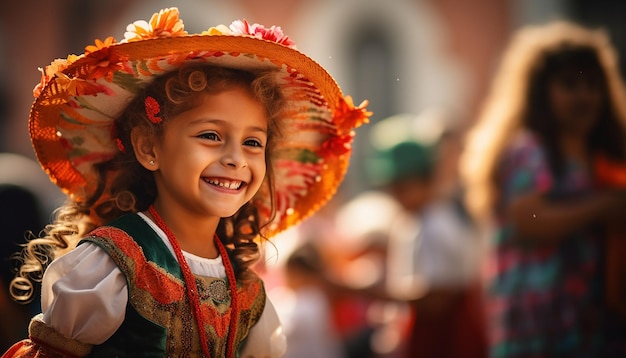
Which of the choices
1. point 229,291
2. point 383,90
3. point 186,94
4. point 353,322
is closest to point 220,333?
point 229,291

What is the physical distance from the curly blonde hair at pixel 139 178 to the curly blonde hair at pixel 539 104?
1623mm

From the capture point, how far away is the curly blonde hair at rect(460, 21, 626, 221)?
3.85m

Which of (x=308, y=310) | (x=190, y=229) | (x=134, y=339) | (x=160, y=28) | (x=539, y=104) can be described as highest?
(x=539, y=104)

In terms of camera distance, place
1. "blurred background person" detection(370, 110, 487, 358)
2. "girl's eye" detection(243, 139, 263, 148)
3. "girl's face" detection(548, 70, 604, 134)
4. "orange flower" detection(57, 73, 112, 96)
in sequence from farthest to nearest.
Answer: "blurred background person" detection(370, 110, 487, 358) → "girl's face" detection(548, 70, 604, 134) → "girl's eye" detection(243, 139, 263, 148) → "orange flower" detection(57, 73, 112, 96)

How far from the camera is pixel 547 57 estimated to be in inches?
156

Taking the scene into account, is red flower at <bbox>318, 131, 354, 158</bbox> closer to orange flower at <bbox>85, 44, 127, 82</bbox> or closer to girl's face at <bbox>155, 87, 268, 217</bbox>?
girl's face at <bbox>155, 87, 268, 217</bbox>

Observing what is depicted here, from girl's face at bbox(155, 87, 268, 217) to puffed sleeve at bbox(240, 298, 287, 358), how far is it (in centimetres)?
36

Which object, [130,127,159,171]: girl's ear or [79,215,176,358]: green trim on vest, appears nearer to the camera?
[79,215,176,358]: green trim on vest

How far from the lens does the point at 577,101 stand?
3.81 metres

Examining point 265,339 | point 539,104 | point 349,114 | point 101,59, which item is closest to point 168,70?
point 101,59

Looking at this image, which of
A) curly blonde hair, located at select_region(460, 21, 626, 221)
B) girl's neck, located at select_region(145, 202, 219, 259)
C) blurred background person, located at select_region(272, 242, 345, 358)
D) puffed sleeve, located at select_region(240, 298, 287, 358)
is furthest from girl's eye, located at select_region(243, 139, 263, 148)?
blurred background person, located at select_region(272, 242, 345, 358)

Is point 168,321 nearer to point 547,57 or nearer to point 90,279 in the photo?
point 90,279

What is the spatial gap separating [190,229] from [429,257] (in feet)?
7.81

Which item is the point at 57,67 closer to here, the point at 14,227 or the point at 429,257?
the point at 14,227
